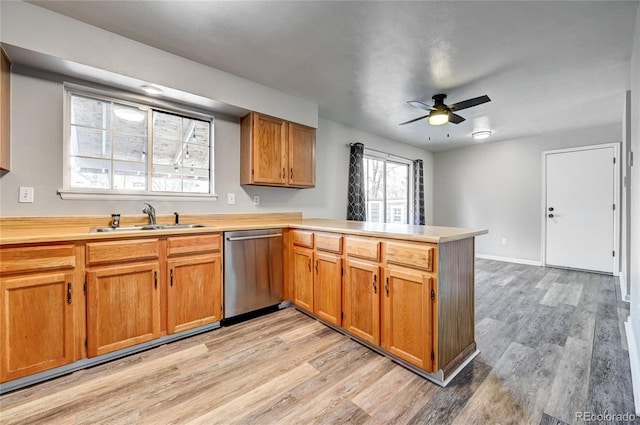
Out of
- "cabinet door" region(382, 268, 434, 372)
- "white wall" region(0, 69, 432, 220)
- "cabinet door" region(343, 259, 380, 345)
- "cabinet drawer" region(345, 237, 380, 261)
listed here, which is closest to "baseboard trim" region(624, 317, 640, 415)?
"cabinet door" region(382, 268, 434, 372)

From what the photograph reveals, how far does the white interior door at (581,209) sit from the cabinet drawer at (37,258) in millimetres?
6273

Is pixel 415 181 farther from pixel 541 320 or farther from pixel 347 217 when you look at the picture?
pixel 541 320

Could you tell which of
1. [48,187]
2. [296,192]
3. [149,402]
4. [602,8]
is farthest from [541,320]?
[48,187]

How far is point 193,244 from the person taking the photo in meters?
2.23

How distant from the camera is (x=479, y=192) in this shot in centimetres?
550

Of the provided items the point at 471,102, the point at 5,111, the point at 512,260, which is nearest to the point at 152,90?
the point at 5,111

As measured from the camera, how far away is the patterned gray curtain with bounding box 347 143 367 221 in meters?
4.21

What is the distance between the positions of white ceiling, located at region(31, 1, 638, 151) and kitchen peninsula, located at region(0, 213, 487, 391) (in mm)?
1495

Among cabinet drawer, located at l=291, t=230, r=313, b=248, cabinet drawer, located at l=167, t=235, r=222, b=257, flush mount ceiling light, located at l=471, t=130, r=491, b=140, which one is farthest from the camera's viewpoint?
flush mount ceiling light, located at l=471, t=130, r=491, b=140

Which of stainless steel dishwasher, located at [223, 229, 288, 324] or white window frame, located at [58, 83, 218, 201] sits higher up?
white window frame, located at [58, 83, 218, 201]

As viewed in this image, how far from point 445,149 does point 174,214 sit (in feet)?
18.1

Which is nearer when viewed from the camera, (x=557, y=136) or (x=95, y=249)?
(x=95, y=249)

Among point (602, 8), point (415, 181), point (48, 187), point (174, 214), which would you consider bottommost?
point (174, 214)

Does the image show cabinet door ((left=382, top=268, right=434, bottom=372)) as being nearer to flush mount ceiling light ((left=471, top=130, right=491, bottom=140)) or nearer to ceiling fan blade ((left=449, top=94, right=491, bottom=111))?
ceiling fan blade ((left=449, top=94, right=491, bottom=111))
